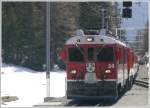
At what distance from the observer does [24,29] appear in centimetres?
5938

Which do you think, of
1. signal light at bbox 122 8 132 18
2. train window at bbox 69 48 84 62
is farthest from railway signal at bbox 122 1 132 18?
train window at bbox 69 48 84 62

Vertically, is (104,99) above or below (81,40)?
below

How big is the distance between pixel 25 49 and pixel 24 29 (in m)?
2.92

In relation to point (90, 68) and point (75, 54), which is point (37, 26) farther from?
point (90, 68)

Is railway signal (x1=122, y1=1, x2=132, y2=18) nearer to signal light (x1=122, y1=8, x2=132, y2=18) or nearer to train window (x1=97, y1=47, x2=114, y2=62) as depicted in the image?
signal light (x1=122, y1=8, x2=132, y2=18)

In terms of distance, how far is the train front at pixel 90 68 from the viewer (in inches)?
905

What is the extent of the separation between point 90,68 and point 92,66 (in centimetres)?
A: 13

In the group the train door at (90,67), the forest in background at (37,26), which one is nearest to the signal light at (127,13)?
the train door at (90,67)

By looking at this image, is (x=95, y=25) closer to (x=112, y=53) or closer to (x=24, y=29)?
(x=24, y=29)

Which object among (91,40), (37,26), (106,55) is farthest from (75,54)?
(37,26)

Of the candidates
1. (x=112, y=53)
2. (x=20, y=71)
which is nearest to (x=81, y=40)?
(x=112, y=53)

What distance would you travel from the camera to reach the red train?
23000 millimetres

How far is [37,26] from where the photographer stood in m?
58.4

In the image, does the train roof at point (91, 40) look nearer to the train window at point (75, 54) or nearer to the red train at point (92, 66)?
the red train at point (92, 66)
